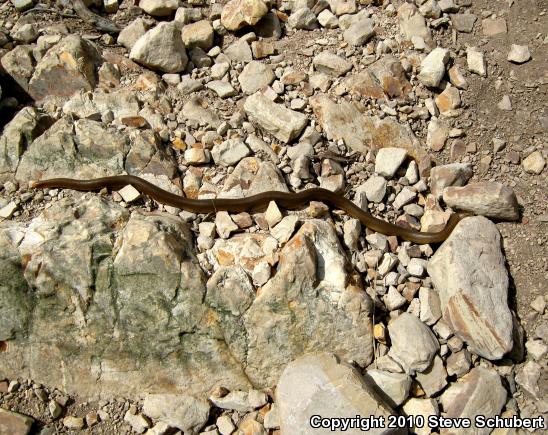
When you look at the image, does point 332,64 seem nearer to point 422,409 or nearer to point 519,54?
point 519,54

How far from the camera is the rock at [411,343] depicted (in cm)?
448

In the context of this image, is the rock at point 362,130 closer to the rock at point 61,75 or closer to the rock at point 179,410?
the rock at point 61,75

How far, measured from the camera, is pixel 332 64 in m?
6.23

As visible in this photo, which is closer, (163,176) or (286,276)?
(286,276)

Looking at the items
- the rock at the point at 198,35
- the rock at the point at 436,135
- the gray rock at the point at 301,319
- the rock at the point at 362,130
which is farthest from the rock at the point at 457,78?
the gray rock at the point at 301,319

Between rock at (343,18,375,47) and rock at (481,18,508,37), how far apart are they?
137cm

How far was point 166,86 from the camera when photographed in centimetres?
619

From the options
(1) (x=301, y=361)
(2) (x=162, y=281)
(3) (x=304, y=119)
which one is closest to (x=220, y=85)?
(3) (x=304, y=119)

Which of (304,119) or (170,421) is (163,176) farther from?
(170,421)

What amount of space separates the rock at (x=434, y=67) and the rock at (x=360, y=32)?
76 cm

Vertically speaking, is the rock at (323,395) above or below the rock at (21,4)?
below

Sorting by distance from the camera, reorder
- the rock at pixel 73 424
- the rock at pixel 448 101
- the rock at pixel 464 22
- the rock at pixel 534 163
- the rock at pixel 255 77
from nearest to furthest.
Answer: the rock at pixel 73 424 < the rock at pixel 534 163 < the rock at pixel 448 101 < the rock at pixel 255 77 < the rock at pixel 464 22

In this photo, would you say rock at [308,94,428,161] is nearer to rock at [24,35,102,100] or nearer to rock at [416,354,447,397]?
rock at [416,354,447,397]

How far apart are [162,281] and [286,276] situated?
1.06 metres
